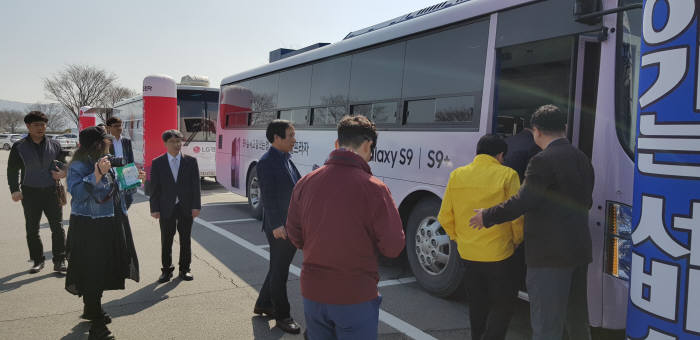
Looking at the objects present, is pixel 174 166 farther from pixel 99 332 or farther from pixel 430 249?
pixel 430 249

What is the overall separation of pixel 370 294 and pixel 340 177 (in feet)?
1.79

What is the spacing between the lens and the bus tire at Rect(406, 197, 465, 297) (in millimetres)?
4637

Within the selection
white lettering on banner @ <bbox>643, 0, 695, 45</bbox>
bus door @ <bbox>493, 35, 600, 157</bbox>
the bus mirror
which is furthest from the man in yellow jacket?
the bus mirror

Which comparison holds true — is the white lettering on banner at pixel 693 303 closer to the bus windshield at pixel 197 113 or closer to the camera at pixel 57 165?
the camera at pixel 57 165

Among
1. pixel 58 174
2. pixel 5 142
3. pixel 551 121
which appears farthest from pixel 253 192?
pixel 5 142

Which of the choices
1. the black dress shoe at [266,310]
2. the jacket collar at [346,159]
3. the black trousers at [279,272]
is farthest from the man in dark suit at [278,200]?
the jacket collar at [346,159]

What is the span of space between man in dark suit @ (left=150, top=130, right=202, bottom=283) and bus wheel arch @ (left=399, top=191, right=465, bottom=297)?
2478 millimetres

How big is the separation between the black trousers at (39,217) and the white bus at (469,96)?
348cm

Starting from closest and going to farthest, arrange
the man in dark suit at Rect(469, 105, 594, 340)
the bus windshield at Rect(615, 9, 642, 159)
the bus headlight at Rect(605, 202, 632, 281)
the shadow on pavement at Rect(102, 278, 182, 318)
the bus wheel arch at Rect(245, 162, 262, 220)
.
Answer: the man in dark suit at Rect(469, 105, 594, 340), the bus headlight at Rect(605, 202, 632, 281), the bus windshield at Rect(615, 9, 642, 159), the shadow on pavement at Rect(102, 278, 182, 318), the bus wheel arch at Rect(245, 162, 262, 220)

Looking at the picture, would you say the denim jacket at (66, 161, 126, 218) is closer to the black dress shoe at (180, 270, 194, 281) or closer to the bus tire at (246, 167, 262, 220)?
the black dress shoe at (180, 270, 194, 281)

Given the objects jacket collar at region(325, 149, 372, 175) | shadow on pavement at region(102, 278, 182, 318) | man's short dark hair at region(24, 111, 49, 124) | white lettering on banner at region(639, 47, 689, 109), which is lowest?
shadow on pavement at region(102, 278, 182, 318)

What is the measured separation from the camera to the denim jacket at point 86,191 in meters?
3.65

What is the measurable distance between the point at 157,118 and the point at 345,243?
12925mm

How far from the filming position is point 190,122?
14.7 m
